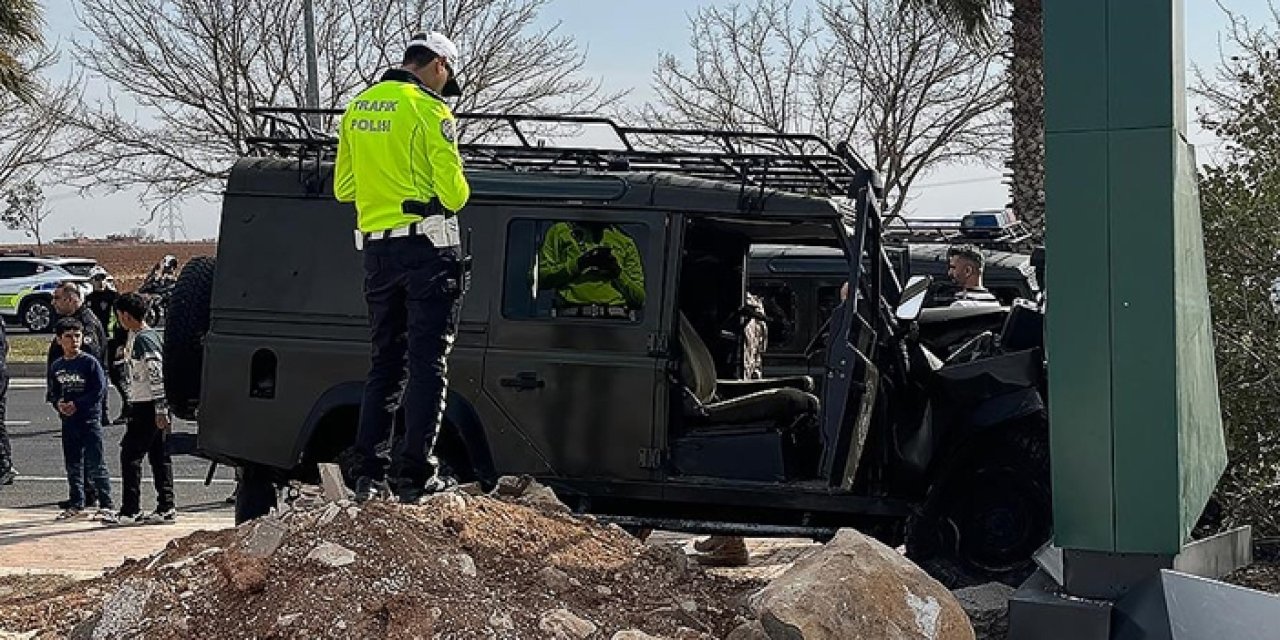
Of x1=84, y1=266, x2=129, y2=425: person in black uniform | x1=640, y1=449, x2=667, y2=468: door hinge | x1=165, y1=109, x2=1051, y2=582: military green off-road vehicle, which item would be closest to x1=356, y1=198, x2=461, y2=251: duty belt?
x1=165, y1=109, x2=1051, y2=582: military green off-road vehicle

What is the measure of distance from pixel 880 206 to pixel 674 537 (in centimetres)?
367

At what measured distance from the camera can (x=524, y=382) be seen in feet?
23.5

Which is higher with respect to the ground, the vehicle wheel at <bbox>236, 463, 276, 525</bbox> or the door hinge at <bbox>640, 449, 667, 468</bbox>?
the door hinge at <bbox>640, 449, 667, 468</bbox>

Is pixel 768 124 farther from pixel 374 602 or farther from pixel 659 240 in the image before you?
pixel 374 602

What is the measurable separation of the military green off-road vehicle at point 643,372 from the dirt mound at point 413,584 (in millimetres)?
1390

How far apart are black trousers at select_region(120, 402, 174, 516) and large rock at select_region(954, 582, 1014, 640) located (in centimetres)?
608

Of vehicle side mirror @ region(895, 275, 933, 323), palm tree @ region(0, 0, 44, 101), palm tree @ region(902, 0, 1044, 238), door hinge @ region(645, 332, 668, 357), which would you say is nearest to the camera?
vehicle side mirror @ region(895, 275, 933, 323)

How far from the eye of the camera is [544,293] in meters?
7.29

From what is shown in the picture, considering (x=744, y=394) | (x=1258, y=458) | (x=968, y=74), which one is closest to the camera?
(x=1258, y=458)

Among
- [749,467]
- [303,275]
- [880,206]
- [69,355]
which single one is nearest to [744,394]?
[749,467]

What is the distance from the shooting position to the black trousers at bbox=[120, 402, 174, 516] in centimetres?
1039

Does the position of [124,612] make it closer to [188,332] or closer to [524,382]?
[524,382]

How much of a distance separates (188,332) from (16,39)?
40.4 ft

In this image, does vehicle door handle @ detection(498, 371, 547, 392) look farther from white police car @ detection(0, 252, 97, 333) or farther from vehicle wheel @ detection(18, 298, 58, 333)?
vehicle wheel @ detection(18, 298, 58, 333)
